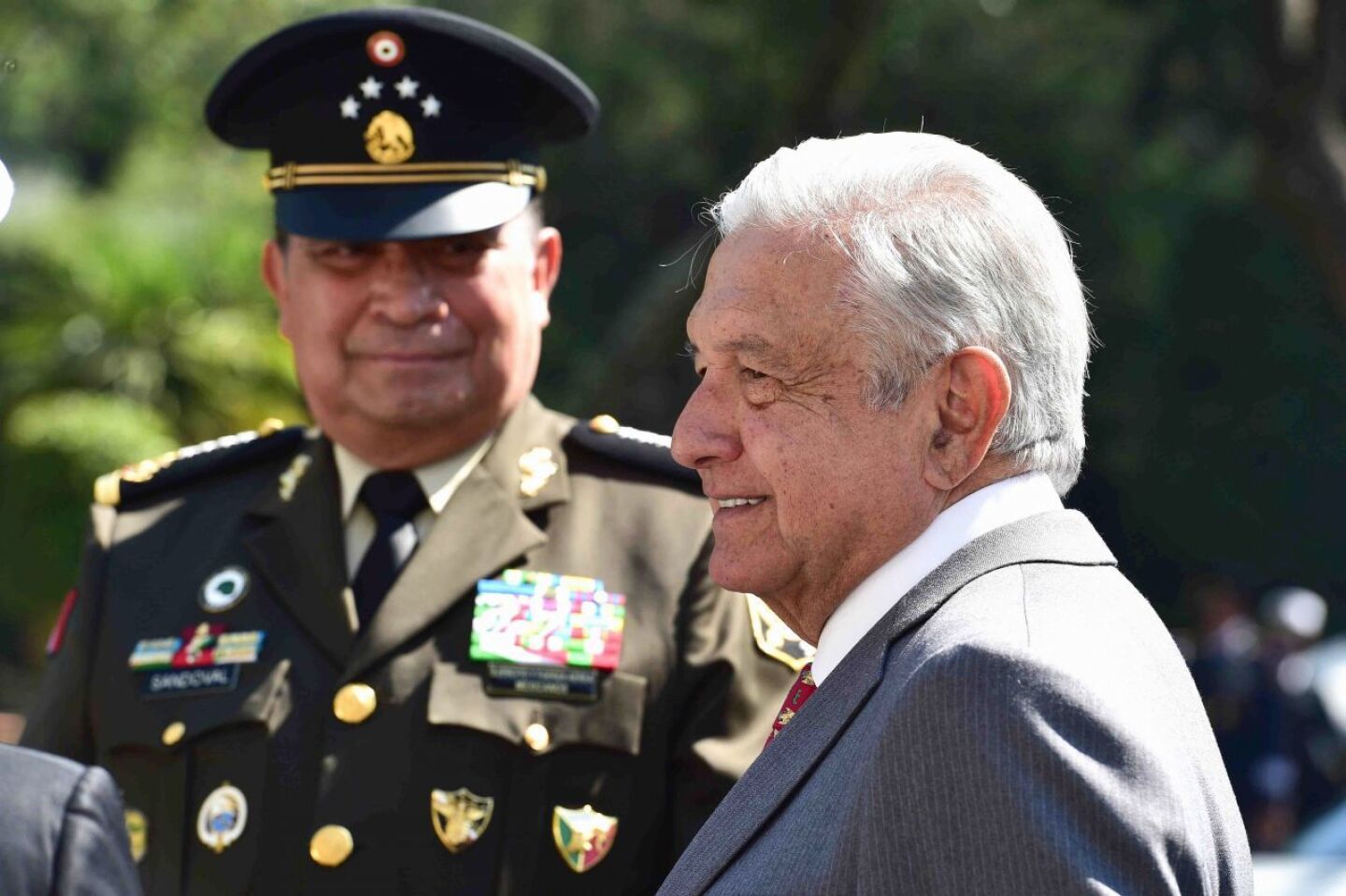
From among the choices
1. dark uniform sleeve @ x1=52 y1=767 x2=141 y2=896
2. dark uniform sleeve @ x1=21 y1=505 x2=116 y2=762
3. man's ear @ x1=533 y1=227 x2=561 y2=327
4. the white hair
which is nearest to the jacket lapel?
man's ear @ x1=533 y1=227 x2=561 y2=327

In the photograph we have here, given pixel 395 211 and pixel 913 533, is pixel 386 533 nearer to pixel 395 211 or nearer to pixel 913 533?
pixel 395 211

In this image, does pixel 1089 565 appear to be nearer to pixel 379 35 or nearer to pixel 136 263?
pixel 379 35

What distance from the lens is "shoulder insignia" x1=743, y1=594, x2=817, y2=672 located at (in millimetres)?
2906

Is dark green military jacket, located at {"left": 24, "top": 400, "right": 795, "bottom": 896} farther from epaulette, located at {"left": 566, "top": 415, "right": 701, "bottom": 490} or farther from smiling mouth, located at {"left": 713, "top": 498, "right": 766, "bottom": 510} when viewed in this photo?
smiling mouth, located at {"left": 713, "top": 498, "right": 766, "bottom": 510}

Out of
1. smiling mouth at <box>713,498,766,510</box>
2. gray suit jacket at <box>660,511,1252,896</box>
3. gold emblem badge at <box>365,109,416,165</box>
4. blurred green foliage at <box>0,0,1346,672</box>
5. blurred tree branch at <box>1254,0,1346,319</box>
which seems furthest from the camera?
blurred green foliage at <box>0,0,1346,672</box>

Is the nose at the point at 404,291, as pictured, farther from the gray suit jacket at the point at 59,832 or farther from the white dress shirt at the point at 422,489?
the gray suit jacket at the point at 59,832

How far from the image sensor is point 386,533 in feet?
9.95

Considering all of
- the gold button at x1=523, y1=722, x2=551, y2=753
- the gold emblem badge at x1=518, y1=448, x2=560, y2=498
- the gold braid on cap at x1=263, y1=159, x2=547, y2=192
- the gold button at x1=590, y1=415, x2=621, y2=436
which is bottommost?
the gold button at x1=523, y1=722, x2=551, y2=753

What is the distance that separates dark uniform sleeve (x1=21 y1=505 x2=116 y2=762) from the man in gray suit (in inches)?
57.2

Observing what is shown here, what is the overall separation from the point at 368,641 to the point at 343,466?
38cm

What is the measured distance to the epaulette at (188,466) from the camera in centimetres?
326

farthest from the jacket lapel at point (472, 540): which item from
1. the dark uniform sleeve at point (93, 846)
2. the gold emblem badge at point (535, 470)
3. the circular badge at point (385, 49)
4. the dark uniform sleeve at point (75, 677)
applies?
the dark uniform sleeve at point (93, 846)

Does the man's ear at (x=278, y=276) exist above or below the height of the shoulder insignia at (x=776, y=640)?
above

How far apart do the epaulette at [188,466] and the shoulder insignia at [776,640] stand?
953 millimetres
